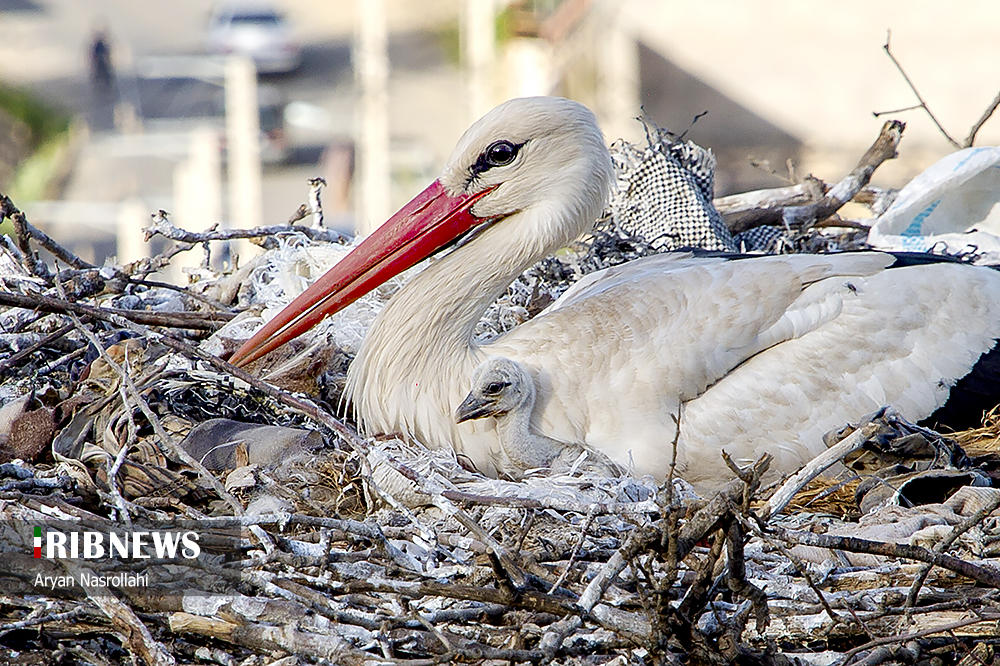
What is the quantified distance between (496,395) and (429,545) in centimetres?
49

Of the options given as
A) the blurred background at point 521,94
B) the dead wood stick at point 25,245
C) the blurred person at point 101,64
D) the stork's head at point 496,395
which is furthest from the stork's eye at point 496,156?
the blurred person at point 101,64

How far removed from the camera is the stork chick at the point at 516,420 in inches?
93.0

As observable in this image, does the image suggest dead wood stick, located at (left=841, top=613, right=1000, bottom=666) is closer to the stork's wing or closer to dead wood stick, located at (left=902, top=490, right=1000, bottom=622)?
dead wood stick, located at (left=902, top=490, right=1000, bottom=622)

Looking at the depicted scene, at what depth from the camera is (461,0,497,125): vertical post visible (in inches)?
394

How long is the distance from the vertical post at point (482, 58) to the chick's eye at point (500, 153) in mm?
7245

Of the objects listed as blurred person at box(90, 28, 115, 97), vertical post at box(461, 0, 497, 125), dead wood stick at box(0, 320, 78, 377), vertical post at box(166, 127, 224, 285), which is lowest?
dead wood stick at box(0, 320, 78, 377)

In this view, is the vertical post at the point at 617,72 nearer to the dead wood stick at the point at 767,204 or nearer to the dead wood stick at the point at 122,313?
the dead wood stick at the point at 767,204

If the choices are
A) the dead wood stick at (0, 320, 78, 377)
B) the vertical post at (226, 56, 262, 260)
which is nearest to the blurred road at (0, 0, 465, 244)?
the vertical post at (226, 56, 262, 260)

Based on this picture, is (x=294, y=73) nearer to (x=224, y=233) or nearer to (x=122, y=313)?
(x=224, y=233)

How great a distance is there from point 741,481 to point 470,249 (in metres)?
1.33

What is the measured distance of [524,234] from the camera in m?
2.64

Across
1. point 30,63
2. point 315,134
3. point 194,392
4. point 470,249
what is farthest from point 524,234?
point 30,63

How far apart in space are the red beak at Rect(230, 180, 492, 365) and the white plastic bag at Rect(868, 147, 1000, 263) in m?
1.61

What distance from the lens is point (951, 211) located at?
12.2 ft
